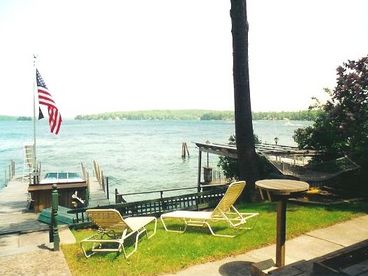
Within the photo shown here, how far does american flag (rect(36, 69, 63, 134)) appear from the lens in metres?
15.3

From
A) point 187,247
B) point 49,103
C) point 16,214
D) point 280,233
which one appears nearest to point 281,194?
point 280,233

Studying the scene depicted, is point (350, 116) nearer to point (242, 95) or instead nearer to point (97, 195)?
point (242, 95)

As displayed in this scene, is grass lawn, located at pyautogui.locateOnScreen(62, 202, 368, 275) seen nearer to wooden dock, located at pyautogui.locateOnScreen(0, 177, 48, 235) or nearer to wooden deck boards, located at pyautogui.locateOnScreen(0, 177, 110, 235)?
wooden dock, located at pyautogui.locateOnScreen(0, 177, 48, 235)

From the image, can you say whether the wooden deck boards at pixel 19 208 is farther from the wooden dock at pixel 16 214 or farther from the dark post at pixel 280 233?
the dark post at pixel 280 233

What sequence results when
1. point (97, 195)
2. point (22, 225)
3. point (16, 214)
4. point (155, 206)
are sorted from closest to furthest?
1. point (155, 206)
2. point (22, 225)
3. point (16, 214)
4. point (97, 195)

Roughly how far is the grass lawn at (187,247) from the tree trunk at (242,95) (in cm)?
281

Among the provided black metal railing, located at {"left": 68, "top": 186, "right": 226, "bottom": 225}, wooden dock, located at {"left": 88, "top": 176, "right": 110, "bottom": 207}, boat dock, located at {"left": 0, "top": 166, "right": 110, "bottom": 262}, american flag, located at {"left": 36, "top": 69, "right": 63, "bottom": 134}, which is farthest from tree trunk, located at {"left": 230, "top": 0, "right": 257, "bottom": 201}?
wooden dock, located at {"left": 88, "top": 176, "right": 110, "bottom": 207}

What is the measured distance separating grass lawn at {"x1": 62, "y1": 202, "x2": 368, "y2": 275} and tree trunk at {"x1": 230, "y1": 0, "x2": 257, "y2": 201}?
9.21ft

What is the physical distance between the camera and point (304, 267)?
423cm

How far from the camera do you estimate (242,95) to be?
1198cm

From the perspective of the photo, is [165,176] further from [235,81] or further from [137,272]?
[137,272]

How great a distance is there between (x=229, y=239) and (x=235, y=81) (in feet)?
20.6

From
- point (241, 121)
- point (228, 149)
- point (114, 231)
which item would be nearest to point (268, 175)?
point (228, 149)

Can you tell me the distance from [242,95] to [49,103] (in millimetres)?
8956
